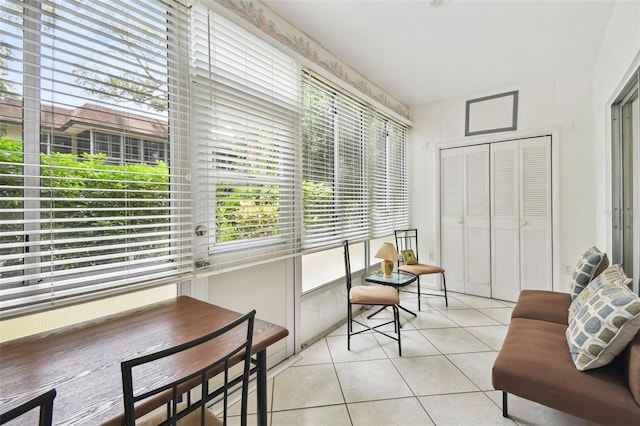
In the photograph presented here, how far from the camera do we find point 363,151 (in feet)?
10.8

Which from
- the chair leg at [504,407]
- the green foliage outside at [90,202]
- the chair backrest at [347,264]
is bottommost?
the chair leg at [504,407]

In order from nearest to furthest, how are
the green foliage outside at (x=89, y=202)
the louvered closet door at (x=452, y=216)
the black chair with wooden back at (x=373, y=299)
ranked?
the green foliage outside at (x=89, y=202)
the black chair with wooden back at (x=373, y=299)
the louvered closet door at (x=452, y=216)

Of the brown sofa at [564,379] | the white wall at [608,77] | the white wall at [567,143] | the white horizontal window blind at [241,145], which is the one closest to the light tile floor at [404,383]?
the brown sofa at [564,379]

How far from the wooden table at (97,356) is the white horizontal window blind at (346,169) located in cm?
129

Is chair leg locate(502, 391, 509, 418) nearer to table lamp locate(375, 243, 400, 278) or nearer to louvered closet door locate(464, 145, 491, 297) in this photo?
table lamp locate(375, 243, 400, 278)

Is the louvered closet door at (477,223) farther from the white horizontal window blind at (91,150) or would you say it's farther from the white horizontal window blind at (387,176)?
the white horizontal window blind at (91,150)

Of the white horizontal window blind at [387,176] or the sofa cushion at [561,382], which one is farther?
the white horizontal window blind at [387,176]

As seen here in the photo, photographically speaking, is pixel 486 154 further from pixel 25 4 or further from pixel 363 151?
pixel 25 4

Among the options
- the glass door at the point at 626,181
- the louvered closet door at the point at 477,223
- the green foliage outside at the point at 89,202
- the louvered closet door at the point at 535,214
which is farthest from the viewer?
the louvered closet door at the point at 477,223

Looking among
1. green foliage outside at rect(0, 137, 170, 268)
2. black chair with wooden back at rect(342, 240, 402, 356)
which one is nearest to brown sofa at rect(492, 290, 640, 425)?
black chair with wooden back at rect(342, 240, 402, 356)

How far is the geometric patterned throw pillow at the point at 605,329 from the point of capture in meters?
1.33

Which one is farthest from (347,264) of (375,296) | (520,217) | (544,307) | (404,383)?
(520,217)

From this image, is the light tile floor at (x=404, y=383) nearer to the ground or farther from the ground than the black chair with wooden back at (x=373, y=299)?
nearer to the ground

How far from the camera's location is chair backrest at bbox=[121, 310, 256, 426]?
739 millimetres
